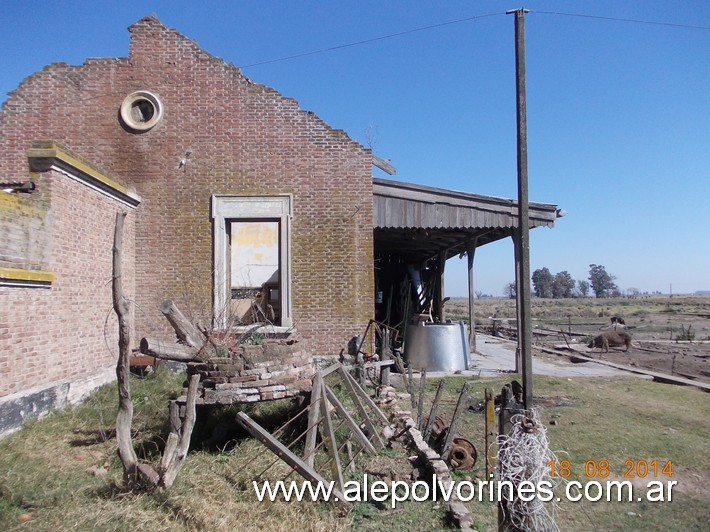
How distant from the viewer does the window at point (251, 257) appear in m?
12.1

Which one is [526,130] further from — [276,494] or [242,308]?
[242,308]

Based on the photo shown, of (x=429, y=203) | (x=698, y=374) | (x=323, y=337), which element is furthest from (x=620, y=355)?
(x=323, y=337)

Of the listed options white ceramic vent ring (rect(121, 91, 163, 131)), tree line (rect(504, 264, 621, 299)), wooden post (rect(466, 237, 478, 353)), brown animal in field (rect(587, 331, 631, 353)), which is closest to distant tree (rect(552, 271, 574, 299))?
tree line (rect(504, 264, 621, 299))

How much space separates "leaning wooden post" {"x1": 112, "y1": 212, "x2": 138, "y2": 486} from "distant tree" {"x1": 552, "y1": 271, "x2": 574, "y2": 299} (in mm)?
121890

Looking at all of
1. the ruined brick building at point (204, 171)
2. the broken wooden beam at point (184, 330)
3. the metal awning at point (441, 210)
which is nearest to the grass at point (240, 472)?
the broken wooden beam at point (184, 330)

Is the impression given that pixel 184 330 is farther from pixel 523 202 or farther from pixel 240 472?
pixel 523 202

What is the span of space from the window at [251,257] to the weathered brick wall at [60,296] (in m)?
2.25

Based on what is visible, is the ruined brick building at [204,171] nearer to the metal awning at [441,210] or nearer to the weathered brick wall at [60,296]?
the metal awning at [441,210]

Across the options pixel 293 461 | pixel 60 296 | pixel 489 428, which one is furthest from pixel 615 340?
pixel 60 296

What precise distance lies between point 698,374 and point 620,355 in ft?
13.9

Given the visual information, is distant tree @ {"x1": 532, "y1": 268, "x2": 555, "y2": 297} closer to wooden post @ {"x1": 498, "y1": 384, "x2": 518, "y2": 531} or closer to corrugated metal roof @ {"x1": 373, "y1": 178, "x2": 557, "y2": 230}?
corrugated metal roof @ {"x1": 373, "y1": 178, "x2": 557, "y2": 230}

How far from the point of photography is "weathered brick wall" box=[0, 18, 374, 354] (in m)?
12.1

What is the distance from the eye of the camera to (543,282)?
391ft

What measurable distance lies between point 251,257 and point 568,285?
116 metres
